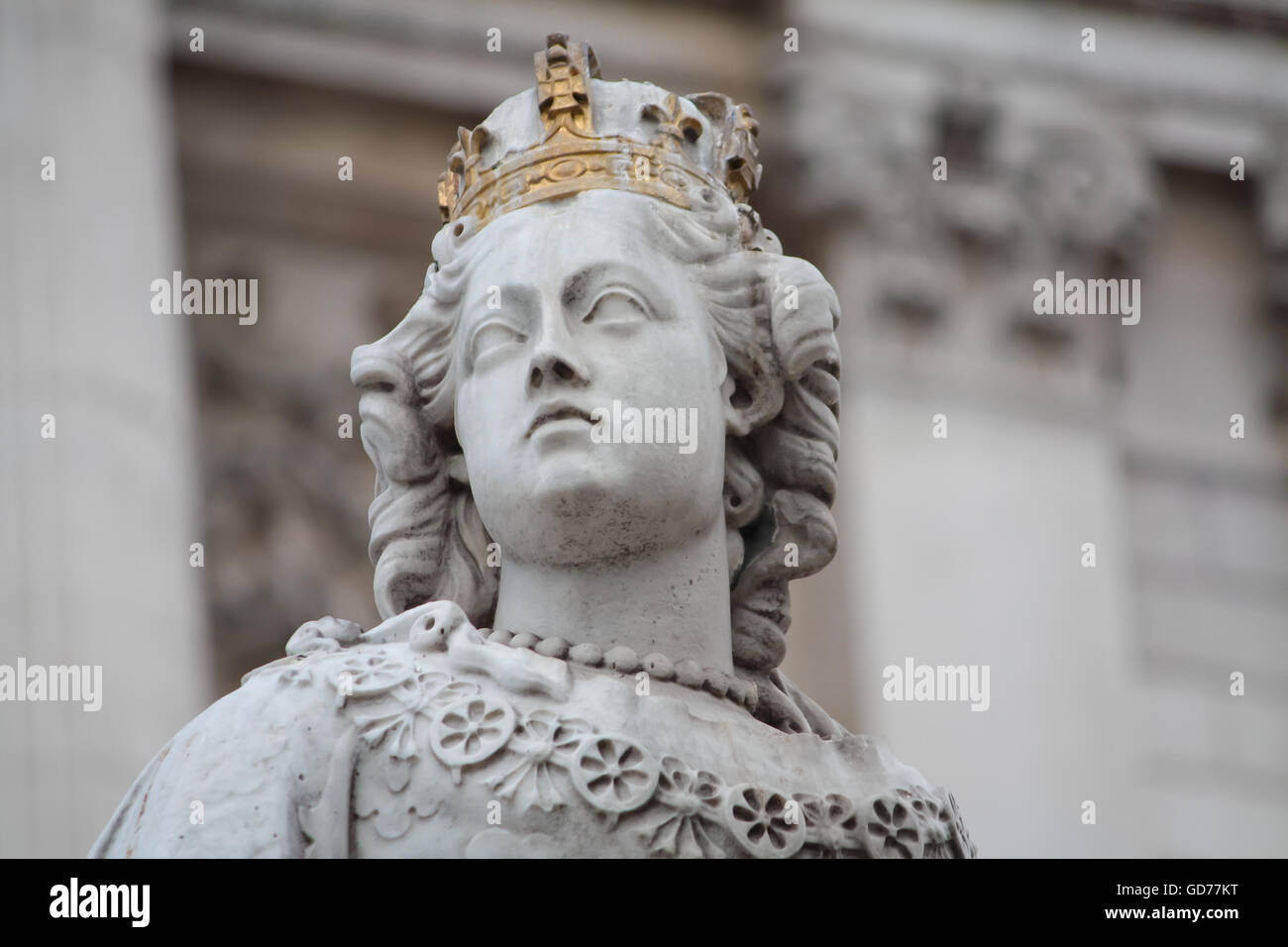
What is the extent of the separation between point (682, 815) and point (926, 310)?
11532 mm

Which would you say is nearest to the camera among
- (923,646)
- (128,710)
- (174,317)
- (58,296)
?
(128,710)

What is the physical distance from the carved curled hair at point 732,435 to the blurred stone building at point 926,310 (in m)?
7.29

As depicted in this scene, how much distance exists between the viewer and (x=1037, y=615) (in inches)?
634

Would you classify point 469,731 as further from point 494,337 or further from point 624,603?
point 494,337

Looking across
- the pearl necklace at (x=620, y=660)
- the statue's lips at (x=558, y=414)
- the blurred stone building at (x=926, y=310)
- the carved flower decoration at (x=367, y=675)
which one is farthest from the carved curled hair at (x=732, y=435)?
the blurred stone building at (x=926, y=310)

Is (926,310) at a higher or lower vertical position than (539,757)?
higher

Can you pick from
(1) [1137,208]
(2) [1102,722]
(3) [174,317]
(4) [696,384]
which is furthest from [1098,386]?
(4) [696,384]

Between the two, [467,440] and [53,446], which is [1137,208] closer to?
[53,446]

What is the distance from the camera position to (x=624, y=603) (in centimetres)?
640

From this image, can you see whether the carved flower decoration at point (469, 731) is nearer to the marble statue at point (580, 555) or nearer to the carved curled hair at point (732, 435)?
the marble statue at point (580, 555)

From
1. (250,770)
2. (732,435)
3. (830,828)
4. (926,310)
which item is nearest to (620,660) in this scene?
(830,828)

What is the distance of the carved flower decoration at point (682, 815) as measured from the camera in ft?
19.3

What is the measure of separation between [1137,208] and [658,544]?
11.6m
